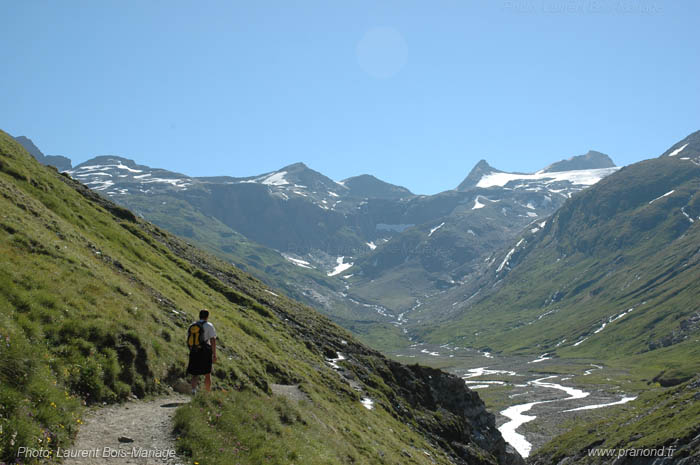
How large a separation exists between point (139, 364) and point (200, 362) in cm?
273

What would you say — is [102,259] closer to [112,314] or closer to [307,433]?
[112,314]

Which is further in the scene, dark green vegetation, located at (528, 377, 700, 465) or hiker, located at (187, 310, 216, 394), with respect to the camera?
dark green vegetation, located at (528, 377, 700, 465)

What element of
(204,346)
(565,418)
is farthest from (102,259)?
(565,418)

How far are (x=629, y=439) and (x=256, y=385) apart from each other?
64.6 m

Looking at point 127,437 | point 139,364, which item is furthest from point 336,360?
point 127,437

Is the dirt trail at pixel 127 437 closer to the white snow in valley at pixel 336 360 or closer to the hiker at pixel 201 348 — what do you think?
the hiker at pixel 201 348

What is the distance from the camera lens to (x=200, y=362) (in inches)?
742

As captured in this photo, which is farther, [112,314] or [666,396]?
[666,396]

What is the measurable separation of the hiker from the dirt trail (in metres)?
2.29

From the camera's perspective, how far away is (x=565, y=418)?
425ft

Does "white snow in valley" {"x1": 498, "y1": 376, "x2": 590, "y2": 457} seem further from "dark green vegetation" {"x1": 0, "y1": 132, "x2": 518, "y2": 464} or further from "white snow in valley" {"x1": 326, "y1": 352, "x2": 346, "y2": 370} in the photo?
"white snow in valley" {"x1": 326, "y1": 352, "x2": 346, "y2": 370}

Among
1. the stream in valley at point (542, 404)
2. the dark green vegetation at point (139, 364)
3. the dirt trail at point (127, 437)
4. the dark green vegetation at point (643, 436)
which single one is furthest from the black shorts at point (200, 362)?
the stream in valley at point (542, 404)

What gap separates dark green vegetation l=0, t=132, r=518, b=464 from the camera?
14.0m

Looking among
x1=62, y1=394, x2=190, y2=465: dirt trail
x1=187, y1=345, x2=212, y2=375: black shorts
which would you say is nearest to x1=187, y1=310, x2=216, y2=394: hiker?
x1=187, y1=345, x2=212, y2=375: black shorts
